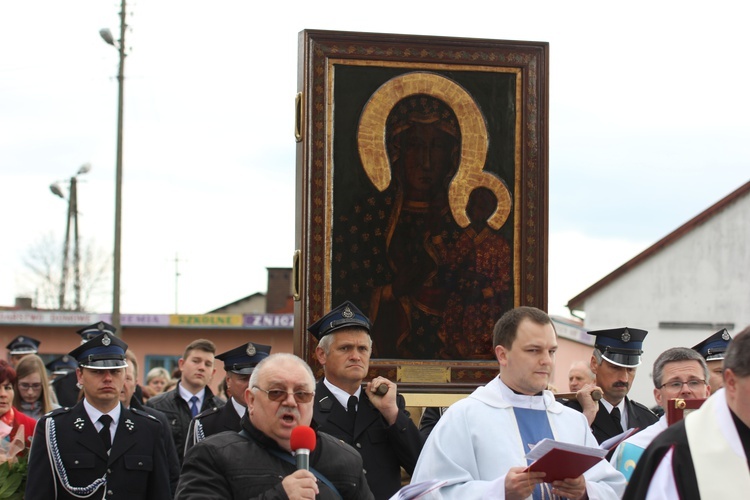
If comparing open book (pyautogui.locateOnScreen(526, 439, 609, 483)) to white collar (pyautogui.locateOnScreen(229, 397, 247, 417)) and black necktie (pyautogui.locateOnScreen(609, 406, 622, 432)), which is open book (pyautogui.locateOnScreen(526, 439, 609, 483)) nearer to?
black necktie (pyautogui.locateOnScreen(609, 406, 622, 432))

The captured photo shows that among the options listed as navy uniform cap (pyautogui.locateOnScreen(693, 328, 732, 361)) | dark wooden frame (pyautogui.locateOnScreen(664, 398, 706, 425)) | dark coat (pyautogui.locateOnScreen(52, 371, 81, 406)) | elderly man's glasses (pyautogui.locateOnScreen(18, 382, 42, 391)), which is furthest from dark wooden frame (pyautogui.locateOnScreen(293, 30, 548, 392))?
dark coat (pyautogui.locateOnScreen(52, 371, 81, 406))

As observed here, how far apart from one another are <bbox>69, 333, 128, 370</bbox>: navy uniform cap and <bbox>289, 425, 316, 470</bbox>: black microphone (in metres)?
3.29

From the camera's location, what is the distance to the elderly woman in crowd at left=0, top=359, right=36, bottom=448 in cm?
849

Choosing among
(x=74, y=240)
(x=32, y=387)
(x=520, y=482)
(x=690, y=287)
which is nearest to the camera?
(x=520, y=482)

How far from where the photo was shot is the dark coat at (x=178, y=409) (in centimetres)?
1065

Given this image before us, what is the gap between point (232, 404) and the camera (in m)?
8.70

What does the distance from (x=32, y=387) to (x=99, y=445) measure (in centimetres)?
286

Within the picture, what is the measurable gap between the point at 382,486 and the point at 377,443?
10.1 inches

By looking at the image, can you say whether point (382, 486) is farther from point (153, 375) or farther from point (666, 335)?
point (666, 335)

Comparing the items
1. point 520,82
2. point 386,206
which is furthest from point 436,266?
point 520,82

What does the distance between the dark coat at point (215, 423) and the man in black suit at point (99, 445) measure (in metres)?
0.59

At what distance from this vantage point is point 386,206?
360 inches

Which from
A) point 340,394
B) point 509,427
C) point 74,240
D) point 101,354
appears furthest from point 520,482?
point 74,240

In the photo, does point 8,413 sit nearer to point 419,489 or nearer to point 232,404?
point 232,404
